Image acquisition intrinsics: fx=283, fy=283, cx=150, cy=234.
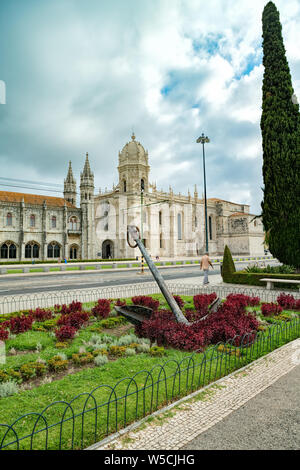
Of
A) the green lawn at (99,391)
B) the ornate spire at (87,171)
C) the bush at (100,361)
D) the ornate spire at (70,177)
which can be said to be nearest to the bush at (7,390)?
the green lawn at (99,391)

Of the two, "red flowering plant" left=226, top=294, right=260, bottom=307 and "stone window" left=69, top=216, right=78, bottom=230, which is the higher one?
"stone window" left=69, top=216, right=78, bottom=230

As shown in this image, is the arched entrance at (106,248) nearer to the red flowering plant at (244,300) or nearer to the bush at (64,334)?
the red flowering plant at (244,300)

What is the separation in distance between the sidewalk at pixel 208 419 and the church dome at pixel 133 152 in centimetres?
5072

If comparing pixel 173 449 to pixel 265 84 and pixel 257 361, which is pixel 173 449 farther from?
pixel 265 84

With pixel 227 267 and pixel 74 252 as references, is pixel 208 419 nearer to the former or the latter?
pixel 227 267

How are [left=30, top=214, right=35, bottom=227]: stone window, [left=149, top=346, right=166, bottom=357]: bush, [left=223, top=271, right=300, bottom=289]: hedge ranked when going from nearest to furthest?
[left=149, top=346, right=166, bottom=357]: bush < [left=223, top=271, right=300, bottom=289]: hedge < [left=30, top=214, right=35, bottom=227]: stone window

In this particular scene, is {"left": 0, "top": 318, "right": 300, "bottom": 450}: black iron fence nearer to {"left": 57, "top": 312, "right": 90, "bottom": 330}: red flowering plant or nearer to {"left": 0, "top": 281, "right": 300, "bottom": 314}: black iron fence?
{"left": 57, "top": 312, "right": 90, "bottom": 330}: red flowering plant

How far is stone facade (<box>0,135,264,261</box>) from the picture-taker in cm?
4400

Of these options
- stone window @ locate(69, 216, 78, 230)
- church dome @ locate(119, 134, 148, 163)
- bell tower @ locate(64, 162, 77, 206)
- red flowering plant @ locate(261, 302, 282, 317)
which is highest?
church dome @ locate(119, 134, 148, 163)

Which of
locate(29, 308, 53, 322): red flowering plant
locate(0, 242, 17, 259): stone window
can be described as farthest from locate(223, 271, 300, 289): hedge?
locate(0, 242, 17, 259): stone window

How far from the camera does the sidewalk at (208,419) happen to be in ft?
10.9

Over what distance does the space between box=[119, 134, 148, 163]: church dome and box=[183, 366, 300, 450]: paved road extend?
51.3 meters

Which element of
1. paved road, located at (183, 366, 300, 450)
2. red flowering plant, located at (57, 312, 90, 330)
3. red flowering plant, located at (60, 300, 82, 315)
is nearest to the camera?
paved road, located at (183, 366, 300, 450)

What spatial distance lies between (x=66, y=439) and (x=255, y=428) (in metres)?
2.37
